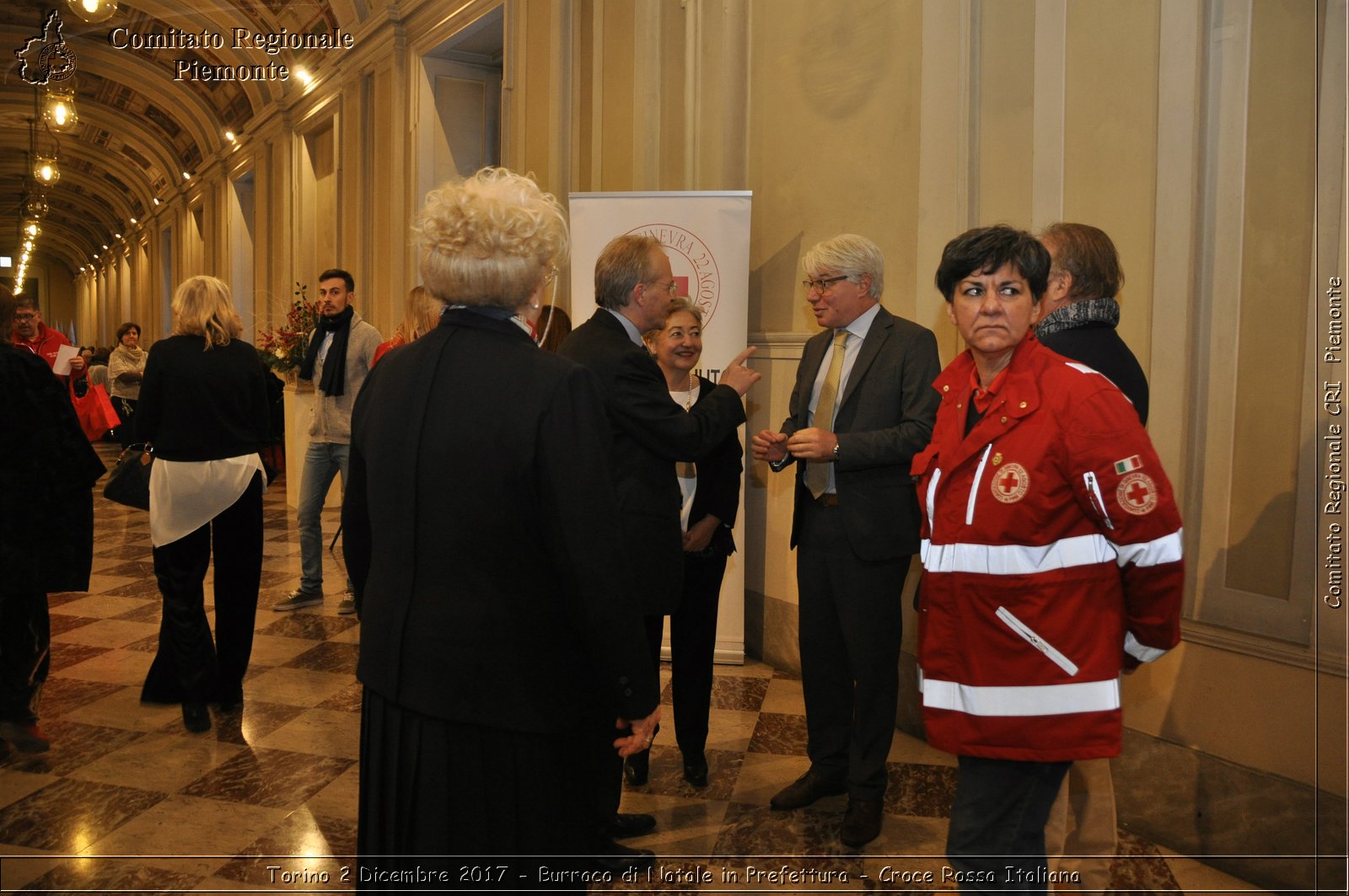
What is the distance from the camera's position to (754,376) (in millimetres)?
2689

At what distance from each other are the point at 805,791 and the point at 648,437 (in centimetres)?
125

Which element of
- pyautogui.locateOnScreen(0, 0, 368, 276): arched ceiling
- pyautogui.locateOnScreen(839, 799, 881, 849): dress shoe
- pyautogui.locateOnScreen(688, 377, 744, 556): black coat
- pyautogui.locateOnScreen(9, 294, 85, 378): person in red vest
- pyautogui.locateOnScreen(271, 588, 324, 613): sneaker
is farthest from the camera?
pyautogui.locateOnScreen(0, 0, 368, 276): arched ceiling

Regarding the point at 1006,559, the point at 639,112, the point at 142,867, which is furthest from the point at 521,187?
the point at 639,112

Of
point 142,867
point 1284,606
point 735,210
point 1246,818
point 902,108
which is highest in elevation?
point 902,108

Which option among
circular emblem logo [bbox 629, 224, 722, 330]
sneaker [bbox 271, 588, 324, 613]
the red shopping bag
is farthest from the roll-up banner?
the red shopping bag

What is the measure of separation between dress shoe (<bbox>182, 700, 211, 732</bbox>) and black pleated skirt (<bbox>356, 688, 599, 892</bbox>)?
234 cm

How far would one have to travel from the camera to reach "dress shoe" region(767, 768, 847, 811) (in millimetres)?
2887

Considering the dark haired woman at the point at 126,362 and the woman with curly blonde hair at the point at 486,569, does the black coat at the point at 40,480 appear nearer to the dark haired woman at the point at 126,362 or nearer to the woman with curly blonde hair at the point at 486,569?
the woman with curly blonde hair at the point at 486,569

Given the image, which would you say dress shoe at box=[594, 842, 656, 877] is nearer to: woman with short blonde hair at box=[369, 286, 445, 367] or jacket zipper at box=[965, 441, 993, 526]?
jacket zipper at box=[965, 441, 993, 526]

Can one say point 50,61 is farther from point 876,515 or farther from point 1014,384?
point 1014,384

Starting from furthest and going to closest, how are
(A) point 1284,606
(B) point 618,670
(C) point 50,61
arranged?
(C) point 50,61
(A) point 1284,606
(B) point 618,670

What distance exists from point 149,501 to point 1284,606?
3.77 meters

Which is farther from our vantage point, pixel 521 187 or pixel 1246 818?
pixel 1246 818

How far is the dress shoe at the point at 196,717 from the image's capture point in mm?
3549
